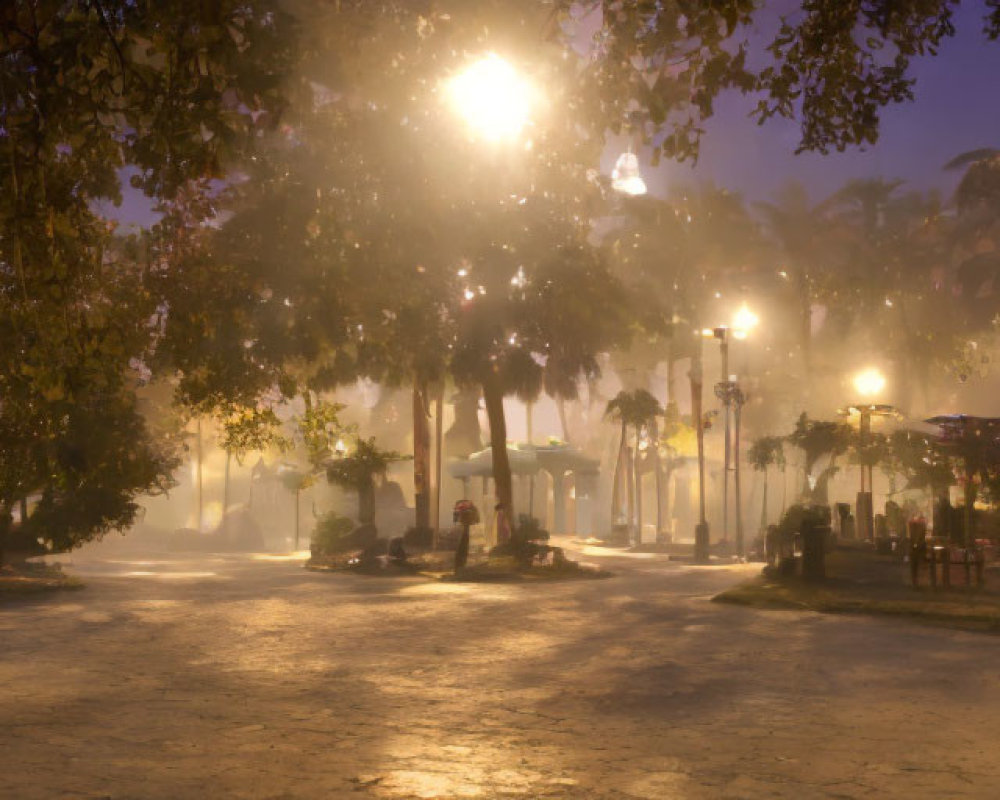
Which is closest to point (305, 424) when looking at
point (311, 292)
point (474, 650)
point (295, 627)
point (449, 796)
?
point (311, 292)

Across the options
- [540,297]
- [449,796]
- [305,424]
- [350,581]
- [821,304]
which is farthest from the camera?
[821,304]

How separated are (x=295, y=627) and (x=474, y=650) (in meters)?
3.43

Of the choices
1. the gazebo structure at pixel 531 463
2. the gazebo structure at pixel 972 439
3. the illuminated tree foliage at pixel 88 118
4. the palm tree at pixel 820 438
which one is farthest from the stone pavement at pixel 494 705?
the gazebo structure at pixel 531 463

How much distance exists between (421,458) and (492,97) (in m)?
19.8

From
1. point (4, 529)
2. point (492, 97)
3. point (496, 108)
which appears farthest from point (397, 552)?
point (492, 97)

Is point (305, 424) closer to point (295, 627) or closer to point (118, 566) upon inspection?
point (118, 566)

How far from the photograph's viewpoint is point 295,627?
14.7 meters

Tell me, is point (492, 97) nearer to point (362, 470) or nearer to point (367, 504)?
point (362, 470)

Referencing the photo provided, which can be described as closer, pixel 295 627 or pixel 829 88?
pixel 829 88

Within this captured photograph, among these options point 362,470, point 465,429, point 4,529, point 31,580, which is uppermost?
point 465,429

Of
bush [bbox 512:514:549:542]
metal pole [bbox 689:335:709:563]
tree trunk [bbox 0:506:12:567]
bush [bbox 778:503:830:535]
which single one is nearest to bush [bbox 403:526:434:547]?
bush [bbox 512:514:549:542]

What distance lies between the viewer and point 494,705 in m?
8.87

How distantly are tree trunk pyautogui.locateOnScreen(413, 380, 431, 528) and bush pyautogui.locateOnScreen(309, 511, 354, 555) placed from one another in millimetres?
2750

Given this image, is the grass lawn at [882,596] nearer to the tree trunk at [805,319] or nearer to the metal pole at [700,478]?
the metal pole at [700,478]
